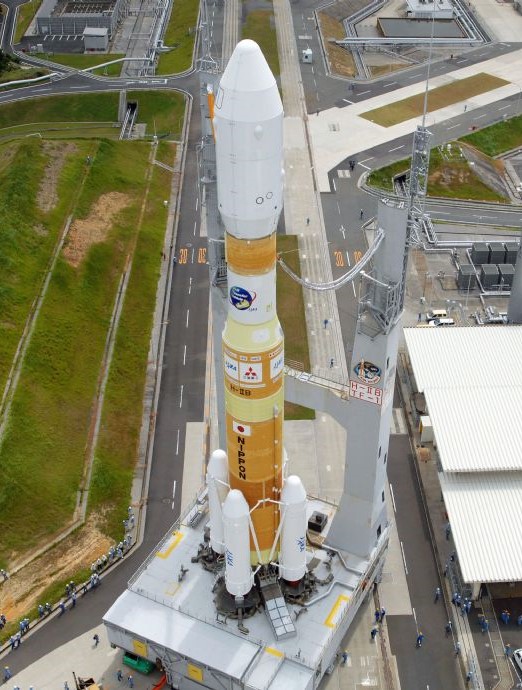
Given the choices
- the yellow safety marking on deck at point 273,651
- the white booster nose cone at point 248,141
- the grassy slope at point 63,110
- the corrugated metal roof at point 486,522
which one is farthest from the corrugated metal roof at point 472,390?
the grassy slope at point 63,110

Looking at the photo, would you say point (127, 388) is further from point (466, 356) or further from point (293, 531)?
point (293, 531)

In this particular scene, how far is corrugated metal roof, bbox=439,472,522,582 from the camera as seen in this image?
60938mm

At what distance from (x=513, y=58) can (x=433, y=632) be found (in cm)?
12242

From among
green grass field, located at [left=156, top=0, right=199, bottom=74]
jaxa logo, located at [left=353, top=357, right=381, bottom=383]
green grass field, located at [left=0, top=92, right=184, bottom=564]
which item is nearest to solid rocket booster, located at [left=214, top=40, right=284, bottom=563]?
jaxa logo, located at [left=353, top=357, right=381, bottom=383]

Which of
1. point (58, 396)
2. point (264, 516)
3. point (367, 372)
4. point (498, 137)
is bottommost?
point (498, 137)

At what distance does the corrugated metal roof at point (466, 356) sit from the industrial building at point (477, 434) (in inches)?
3.6

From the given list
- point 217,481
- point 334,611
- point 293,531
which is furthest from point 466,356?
point 217,481

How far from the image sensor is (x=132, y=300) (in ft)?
312

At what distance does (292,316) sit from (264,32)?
87.9 meters

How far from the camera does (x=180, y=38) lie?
161m

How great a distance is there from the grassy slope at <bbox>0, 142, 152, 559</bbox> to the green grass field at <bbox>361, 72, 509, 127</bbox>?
1943 inches

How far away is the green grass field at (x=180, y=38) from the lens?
15050 cm

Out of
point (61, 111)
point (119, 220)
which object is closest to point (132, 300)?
point (119, 220)

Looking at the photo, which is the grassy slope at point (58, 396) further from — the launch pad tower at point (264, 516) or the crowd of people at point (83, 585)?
the launch pad tower at point (264, 516)
